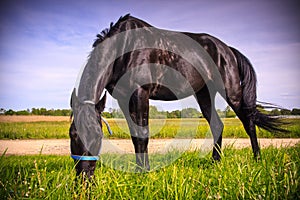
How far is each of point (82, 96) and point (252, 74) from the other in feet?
12.1

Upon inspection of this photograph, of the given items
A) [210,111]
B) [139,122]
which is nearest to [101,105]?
[139,122]

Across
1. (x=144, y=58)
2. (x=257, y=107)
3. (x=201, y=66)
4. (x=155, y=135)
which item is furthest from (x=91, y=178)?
(x=155, y=135)

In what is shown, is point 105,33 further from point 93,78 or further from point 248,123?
point 248,123

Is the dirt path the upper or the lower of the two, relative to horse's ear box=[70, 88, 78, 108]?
lower

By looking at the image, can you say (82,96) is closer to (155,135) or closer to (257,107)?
(257,107)

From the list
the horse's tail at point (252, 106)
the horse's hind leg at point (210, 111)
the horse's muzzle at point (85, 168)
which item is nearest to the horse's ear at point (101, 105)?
the horse's muzzle at point (85, 168)

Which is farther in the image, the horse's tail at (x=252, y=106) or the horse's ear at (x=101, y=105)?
the horse's tail at (x=252, y=106)

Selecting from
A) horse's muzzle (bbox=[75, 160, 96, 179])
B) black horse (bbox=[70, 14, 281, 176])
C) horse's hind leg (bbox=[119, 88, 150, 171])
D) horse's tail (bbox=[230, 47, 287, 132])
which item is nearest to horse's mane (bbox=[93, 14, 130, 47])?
black horse (bbox=[70, 14, 281, 176])

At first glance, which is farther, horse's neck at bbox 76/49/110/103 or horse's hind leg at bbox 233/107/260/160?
horse's hind leg at bbox 233/107/260/160

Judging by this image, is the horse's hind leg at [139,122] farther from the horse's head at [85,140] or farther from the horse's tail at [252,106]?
the horse's tail at [252,106]

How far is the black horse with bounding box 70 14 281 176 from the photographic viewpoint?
2.61 m

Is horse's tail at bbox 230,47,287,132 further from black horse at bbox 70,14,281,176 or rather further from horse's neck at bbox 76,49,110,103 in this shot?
horse's neck at bbox 76,49,110,103

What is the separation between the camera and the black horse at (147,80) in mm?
2611

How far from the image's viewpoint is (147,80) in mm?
3871
